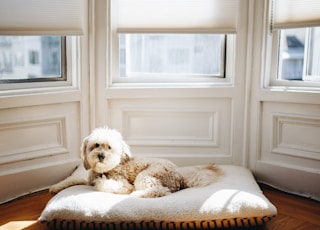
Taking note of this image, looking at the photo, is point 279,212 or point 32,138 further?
point 32,138

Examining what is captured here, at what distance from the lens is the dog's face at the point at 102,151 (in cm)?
244

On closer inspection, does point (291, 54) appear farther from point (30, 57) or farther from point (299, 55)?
point (30, 57)

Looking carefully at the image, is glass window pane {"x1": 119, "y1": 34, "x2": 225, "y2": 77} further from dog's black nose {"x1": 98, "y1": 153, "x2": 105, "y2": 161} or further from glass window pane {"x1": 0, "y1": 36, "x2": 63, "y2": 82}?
dog's black nose {"x1": 98, "y1": 153, "x2": 105, "y2": 161}

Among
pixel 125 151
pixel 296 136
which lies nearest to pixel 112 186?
pixel 125 151

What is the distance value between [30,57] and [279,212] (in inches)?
74.9

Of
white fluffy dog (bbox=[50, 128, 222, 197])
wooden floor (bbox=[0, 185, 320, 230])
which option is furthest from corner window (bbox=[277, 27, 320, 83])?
white fluffy dog (bbox=[50, 128, 222, 197])

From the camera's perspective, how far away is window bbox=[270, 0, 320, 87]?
9.33ft

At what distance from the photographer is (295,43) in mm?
3016

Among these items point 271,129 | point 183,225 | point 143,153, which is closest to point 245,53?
point 271,129

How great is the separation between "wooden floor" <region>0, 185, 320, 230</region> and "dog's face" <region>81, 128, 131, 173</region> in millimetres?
440

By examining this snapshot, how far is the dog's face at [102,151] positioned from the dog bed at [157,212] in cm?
19

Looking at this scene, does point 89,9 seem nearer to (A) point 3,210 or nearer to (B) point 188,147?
(B) point 188,147

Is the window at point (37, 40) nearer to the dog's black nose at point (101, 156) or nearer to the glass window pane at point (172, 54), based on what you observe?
the glass window pane at point (172, 54)

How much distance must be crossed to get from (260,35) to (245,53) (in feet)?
0.55
